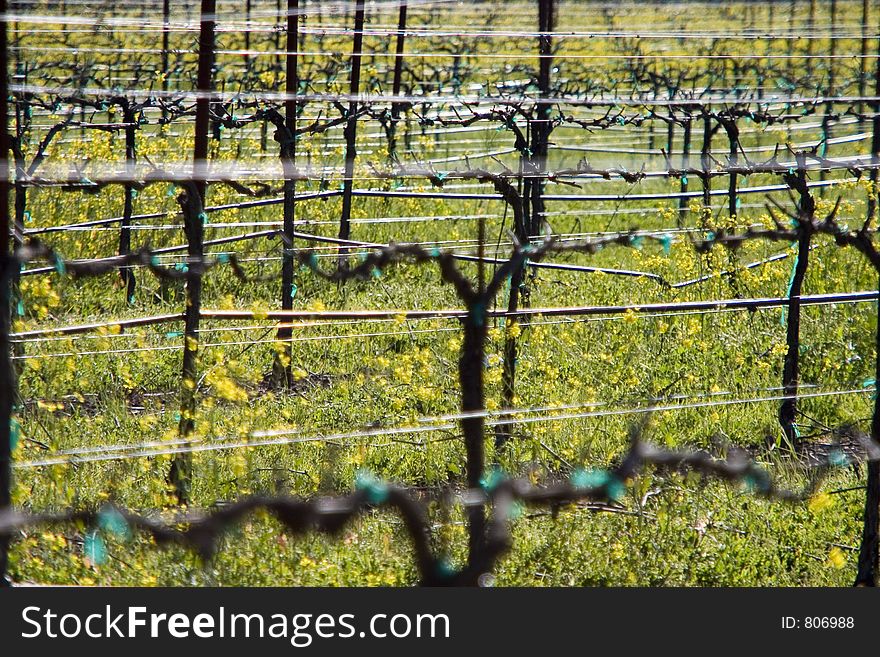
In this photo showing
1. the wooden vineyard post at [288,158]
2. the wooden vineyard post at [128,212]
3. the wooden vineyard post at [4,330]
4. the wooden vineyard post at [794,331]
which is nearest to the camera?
the wooden vineyard post at [4,330]

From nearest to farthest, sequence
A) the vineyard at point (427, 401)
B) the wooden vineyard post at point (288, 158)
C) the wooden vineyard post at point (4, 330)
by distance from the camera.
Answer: the wooden vineyard post at point (4, 330) → the vineyard at point (427, 401) → the wooden vineyard post at point (288, 158)

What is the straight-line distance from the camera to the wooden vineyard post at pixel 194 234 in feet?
11.1

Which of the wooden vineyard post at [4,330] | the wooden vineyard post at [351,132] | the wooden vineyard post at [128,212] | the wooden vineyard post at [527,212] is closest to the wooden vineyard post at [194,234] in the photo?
the wooden vineyard post at [4,330]

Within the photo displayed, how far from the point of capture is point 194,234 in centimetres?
351

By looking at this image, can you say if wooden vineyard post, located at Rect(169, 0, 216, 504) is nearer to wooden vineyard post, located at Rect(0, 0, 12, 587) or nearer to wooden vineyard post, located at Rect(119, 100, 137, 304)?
wooden vineyard post, located at Rect(0, 0, 12, 587)

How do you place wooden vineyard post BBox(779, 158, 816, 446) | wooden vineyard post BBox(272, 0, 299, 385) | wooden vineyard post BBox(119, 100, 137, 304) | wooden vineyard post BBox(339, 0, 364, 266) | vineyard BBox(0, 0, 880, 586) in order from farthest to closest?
wooden vineyard post BBox(339, 0, 364, 266)
wooden vineyard post BBox(119, 100, 137, 304)
wooden vineyard post BBox(272, 0, 299, 385)
wooden vineyard post BBox(779, 158, 816, 446)
vineyard BBox(0, 0, 880, 586)

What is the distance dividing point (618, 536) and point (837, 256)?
10.8 feet

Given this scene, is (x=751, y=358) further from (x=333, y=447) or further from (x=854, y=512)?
(x=333, y=447)

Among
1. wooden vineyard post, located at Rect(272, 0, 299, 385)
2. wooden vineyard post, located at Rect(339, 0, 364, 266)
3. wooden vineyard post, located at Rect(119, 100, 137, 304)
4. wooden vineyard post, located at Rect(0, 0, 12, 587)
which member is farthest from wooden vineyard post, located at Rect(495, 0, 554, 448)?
wooden vineyard post, located at Rect(119, 100, 137, 304)

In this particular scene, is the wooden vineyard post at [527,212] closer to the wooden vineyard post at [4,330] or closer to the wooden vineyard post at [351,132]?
the wooden vineyard post at [351,132]

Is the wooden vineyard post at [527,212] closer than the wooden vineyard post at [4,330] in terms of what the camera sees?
No

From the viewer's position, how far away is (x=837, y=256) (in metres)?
6.00

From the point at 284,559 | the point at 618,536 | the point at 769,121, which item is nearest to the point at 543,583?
the point at 618,536

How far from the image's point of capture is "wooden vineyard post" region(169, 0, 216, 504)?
339 cm
